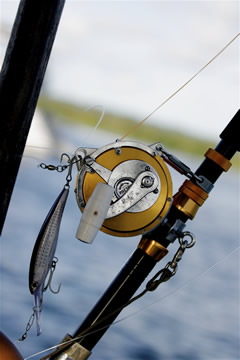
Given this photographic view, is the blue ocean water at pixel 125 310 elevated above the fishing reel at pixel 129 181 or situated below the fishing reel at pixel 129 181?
below

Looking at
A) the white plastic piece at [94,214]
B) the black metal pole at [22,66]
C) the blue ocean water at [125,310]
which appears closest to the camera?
the white plastic piece at [94,214]

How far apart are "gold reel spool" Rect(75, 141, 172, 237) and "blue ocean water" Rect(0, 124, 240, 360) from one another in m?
0.53

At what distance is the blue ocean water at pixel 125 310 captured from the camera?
9.94ft

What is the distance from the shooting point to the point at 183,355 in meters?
3.04

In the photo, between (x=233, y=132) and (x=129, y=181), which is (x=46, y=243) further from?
(x=233, y=132)

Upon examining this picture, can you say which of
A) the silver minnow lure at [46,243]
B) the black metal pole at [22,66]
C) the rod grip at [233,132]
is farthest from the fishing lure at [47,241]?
the rod grip at [233,132]

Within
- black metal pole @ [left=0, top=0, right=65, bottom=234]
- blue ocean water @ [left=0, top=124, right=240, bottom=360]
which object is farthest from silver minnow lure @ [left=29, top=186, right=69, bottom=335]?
blue ocean water @ [left=0, top=124, right=240, bottom=360]

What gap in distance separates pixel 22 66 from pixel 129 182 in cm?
37

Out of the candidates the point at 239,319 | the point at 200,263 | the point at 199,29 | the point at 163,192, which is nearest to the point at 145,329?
the point at 239,319

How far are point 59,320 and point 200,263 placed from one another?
1438 millimetres

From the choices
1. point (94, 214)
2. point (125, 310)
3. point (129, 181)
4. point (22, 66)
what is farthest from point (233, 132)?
point (125, 310)

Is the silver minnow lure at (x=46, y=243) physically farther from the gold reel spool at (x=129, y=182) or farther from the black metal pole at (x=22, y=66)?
the black metal pole at (x=22, y=66)

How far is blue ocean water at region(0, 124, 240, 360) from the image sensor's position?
9.94ft

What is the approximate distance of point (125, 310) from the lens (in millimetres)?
3104
